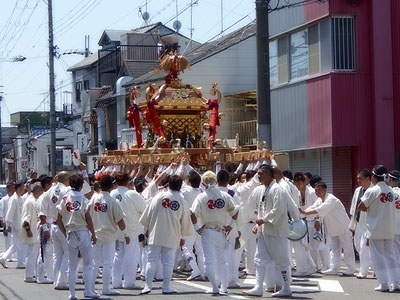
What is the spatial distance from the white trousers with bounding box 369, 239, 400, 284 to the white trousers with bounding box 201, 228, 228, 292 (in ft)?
7.58

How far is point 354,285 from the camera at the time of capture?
45.4 feet

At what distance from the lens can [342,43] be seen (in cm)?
2186

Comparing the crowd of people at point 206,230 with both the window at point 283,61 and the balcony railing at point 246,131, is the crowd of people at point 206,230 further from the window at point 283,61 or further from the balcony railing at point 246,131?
the balcony railing at point 246,131

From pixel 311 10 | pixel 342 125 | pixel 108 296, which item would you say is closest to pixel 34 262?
pixel 108 296

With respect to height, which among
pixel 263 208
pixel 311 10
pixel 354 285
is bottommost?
pixel 354 285

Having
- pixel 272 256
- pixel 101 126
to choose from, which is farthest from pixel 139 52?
pixel 272 256

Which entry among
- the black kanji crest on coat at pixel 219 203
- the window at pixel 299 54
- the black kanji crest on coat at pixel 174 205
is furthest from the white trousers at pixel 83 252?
the window at pixel 299 54

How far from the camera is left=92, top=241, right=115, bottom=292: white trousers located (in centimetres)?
1298

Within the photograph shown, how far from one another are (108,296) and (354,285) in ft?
13.2

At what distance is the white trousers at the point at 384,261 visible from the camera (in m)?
12.9

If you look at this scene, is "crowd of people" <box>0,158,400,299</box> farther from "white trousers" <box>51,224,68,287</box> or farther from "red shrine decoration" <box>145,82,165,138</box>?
"red shrine decoration" <box>145,82,165,138</box>

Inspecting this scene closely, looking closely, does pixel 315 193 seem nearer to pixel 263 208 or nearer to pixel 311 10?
pixel 263 208

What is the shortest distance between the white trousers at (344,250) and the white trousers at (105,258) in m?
4.51

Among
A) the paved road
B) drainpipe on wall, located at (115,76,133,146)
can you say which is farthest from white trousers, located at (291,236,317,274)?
drainpipe on wall, located at (115,76,133,146)
